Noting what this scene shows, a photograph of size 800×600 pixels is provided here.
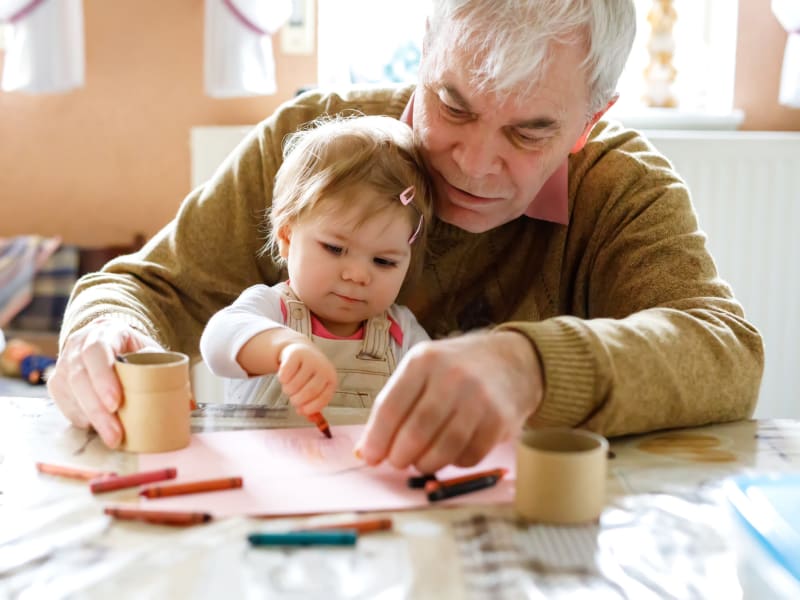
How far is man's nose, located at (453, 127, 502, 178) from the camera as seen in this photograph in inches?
51.2

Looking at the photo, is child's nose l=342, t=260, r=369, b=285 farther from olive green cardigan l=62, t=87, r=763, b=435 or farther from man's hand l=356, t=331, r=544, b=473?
man's hand l=356, t=331, r=544, b=473

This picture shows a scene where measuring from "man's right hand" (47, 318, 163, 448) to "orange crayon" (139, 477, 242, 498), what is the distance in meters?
0.15

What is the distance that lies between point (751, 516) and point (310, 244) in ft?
2.50

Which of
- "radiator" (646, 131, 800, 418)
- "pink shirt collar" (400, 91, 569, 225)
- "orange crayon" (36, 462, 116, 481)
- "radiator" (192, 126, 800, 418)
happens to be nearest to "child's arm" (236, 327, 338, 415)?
"orange crayon" (36, 462, 116, 481)

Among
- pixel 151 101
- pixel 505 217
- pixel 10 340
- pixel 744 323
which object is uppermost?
pixel 151 101

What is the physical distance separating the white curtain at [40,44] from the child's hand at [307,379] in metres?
1.97

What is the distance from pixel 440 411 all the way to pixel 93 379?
15.1 inches

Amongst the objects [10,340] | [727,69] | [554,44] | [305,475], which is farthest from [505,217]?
[10,340]

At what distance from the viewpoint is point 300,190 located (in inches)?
52.3

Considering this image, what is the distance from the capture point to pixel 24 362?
2.71 metres

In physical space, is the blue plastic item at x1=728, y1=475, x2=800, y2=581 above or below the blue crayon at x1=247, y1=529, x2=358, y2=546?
above

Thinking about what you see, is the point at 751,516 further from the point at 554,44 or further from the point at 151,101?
the point at 151,101

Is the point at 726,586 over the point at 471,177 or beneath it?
beneath

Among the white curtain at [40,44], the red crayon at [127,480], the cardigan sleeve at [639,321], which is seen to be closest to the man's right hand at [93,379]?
the red crayon at [127,480]
